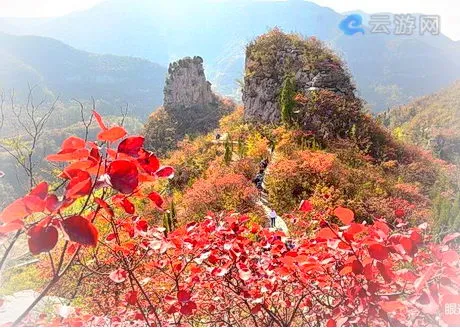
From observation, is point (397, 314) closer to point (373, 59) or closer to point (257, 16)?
point (257, 16)

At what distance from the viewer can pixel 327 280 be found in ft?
4.63

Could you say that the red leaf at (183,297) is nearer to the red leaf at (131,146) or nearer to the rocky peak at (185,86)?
the red leaf at (131,146)

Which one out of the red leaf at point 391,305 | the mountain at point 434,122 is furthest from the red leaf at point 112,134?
the mountain at point 434,122

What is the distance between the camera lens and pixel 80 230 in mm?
648

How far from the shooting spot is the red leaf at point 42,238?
2.20 ft

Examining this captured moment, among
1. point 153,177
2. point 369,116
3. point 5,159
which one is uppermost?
point 153,177

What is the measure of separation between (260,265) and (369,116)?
1081 centimetres

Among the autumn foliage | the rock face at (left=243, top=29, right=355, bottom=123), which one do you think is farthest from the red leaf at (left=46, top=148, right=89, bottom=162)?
the rock face at (left=243, top=29, right=355, bottom=123)

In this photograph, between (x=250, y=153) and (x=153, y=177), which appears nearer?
(x=153, y=177)

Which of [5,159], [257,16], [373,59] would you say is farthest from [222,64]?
[5,159]

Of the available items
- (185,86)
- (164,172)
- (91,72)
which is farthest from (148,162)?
(91,72)

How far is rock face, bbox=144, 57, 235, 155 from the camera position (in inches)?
1200

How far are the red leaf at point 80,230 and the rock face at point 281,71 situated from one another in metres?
11.9

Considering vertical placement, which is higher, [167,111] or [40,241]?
[40,241]
